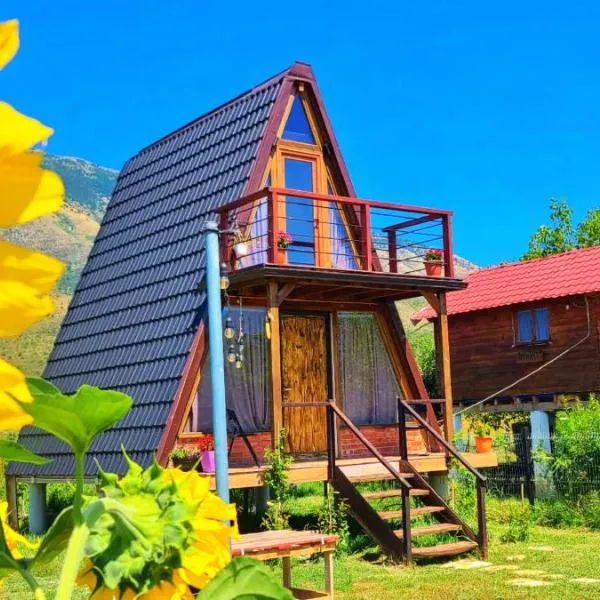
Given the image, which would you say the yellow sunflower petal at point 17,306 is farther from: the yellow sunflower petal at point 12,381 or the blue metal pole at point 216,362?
the blue metal pole at point 216,362

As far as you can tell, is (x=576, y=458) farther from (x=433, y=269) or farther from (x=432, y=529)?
(x=432, y=529)

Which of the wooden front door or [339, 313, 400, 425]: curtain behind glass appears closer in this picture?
the wooden front door

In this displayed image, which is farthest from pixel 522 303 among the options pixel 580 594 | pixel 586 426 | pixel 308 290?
pixel 580 594

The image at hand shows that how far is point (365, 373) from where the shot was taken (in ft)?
50.1

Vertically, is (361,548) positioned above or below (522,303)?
below

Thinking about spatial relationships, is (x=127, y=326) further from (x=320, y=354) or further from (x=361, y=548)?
(x=361, y=548)

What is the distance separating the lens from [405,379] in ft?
51.1

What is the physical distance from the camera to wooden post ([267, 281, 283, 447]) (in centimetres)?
1235

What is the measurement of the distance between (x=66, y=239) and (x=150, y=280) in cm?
10584

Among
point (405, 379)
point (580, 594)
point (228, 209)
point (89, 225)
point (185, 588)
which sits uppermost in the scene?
point (89, 225)

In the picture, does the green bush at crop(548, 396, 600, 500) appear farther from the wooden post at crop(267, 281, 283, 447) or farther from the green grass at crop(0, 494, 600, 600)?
the wooden post at crop(267, 281, 283, 447)

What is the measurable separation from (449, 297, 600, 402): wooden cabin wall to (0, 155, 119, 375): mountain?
10798 millimetres

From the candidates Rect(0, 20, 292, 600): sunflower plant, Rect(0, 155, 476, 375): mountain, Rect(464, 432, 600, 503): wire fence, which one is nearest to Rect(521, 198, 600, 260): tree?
Rect(0, 155, 476, 375): mountain

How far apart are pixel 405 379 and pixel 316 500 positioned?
15.4 feet
